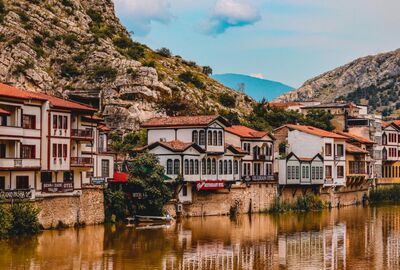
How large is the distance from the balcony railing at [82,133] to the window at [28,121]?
4354mm

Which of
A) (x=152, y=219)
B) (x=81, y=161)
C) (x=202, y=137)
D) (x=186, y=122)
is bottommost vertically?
(x=152, y=219)

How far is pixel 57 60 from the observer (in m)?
121

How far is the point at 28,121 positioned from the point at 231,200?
27.5m

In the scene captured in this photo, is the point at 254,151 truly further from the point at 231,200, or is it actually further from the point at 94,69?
the point at 94,69

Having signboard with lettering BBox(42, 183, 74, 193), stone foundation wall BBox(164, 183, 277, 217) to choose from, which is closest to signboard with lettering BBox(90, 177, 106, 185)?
signboard with lettering BBox(42, 183, 74, 193)

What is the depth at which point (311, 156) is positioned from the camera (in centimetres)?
9888

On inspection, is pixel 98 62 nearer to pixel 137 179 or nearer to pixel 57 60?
pixel 57 60

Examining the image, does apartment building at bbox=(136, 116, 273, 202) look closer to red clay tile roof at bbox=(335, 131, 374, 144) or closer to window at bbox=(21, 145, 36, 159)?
window at bbox=(21, 145, 36, 159)

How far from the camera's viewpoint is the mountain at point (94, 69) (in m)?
112

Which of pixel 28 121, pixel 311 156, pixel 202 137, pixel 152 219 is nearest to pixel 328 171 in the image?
pixel 311 156

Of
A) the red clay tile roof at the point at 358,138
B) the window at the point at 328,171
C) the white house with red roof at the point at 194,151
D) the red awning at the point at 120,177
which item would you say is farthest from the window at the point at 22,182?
the red clay tile roof at the point at 358,138

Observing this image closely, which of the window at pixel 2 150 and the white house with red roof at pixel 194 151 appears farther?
the white house with red roof at pixel 194 151

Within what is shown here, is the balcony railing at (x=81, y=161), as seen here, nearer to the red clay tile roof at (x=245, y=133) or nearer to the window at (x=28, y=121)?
the window at (x=28, y=121)

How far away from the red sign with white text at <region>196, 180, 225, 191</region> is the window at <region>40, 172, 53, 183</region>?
60.2 feet
